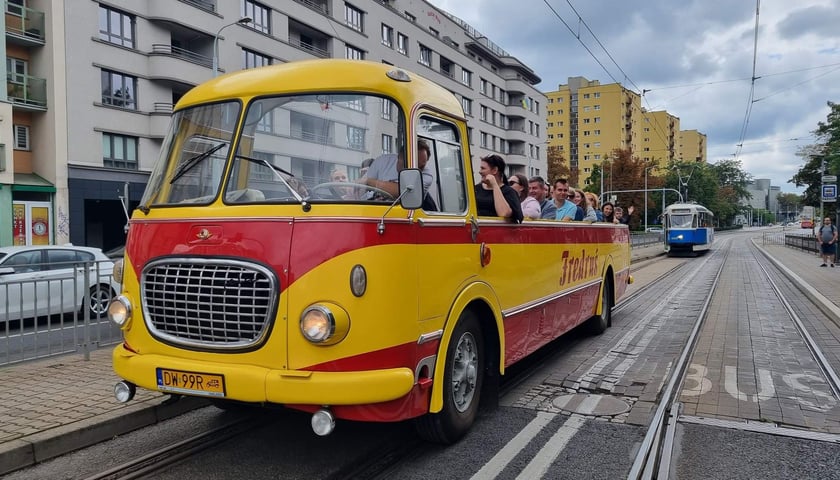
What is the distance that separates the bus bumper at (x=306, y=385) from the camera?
12.3ft

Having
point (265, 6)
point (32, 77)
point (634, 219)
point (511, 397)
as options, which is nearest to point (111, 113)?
point (32, 77)

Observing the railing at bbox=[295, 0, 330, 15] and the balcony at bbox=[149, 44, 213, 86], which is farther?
the railing at bbox=[295, 0, 330, 15]

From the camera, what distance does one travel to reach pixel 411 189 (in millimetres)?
4051

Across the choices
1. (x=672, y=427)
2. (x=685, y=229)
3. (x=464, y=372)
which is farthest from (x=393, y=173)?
(x=685, y=229)

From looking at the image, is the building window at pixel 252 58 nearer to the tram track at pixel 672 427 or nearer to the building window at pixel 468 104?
the building window at pixel 468 104

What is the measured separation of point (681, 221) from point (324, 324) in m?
37.8

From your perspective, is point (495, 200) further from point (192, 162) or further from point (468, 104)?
point (468, 104)

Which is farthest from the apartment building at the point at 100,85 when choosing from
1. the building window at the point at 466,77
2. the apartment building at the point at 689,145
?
the apartment building at the point at 689,145

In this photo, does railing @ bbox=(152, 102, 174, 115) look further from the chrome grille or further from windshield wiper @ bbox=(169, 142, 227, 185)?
the chrome grille

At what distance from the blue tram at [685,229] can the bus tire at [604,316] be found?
29.4 meters

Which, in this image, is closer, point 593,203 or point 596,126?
point 593,203

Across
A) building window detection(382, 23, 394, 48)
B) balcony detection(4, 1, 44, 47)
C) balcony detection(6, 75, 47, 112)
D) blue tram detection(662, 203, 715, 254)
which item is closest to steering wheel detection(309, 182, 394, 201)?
balcony detection(6, 75, 47, 112)

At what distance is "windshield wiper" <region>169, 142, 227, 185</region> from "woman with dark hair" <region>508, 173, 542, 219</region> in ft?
10.6

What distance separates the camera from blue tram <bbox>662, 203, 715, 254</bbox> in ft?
122
